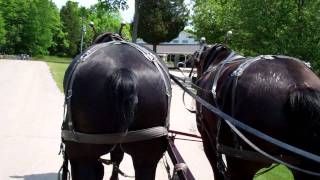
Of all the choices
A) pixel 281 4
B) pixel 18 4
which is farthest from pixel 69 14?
pixel 281 4

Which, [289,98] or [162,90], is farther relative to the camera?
[162,90]

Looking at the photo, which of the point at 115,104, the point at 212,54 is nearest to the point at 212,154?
the point at 212,54

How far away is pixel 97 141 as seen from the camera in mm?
3988

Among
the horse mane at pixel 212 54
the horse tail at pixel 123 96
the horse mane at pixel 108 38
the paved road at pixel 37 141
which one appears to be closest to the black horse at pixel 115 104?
the horse tail at pixel 123 96

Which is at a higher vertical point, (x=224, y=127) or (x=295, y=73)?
(x=295, y=73)

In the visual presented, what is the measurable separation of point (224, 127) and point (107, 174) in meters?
3.49

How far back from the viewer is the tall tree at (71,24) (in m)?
91.8

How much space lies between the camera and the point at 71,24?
95.7 metres

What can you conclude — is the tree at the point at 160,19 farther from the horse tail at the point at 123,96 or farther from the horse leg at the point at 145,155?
the horse tail at the point at 123,96

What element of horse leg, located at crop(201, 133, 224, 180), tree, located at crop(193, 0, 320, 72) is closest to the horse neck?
horse leg, located at crop(201, 133, 224, 180)

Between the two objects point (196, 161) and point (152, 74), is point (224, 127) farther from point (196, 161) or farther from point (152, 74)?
point (196, 161)

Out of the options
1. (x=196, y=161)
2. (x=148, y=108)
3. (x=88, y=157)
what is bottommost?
(x=196, y=161)

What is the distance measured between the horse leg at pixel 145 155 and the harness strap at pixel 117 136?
4.0 inches

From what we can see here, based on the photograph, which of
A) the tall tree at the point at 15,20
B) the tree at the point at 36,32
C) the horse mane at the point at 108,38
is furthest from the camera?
the tree at the point at 36,32
